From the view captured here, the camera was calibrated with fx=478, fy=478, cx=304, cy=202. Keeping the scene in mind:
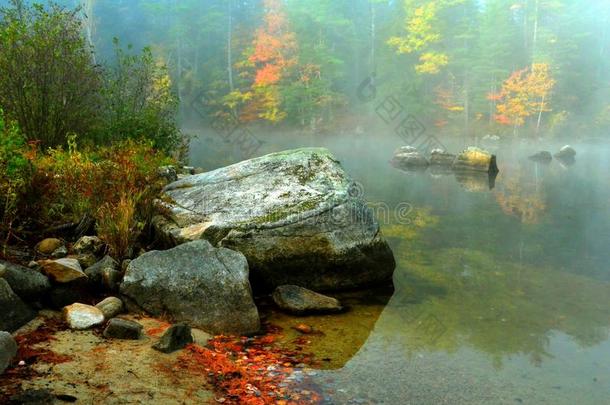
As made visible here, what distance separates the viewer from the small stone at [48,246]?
5750 millimetres

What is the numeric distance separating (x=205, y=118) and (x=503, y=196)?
35.9 meters

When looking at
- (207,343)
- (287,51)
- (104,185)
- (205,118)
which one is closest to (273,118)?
(287,51)

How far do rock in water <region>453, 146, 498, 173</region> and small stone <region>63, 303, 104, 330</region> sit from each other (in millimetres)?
18840

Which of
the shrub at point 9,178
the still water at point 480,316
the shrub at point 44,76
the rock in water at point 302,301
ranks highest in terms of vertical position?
the shrub at point 44,76

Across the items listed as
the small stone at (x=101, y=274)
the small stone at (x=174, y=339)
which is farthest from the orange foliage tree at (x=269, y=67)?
the small stone at (x=174, y=339)

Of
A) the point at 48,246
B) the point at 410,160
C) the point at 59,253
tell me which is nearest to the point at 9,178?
the point at 48,246

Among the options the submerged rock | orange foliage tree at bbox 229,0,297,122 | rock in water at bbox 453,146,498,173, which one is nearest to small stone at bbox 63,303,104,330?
rock in water at bbox 453,146,498,173

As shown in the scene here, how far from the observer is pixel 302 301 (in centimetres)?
590

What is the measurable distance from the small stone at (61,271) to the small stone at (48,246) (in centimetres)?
73

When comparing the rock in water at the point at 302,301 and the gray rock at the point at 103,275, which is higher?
the gray rock at the point at 103,275

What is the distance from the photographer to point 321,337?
5.20 metres

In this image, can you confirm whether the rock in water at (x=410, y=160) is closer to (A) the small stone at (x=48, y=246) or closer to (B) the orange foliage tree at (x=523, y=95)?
(B) the orange foliage tree at (x=523, y=95)

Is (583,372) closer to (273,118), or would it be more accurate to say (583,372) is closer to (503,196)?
(503,196)

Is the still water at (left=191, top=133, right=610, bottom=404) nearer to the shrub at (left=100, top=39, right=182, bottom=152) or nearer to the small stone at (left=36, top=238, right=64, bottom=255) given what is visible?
the small stone at (left=36, top=238, right=64, bottom=255)
